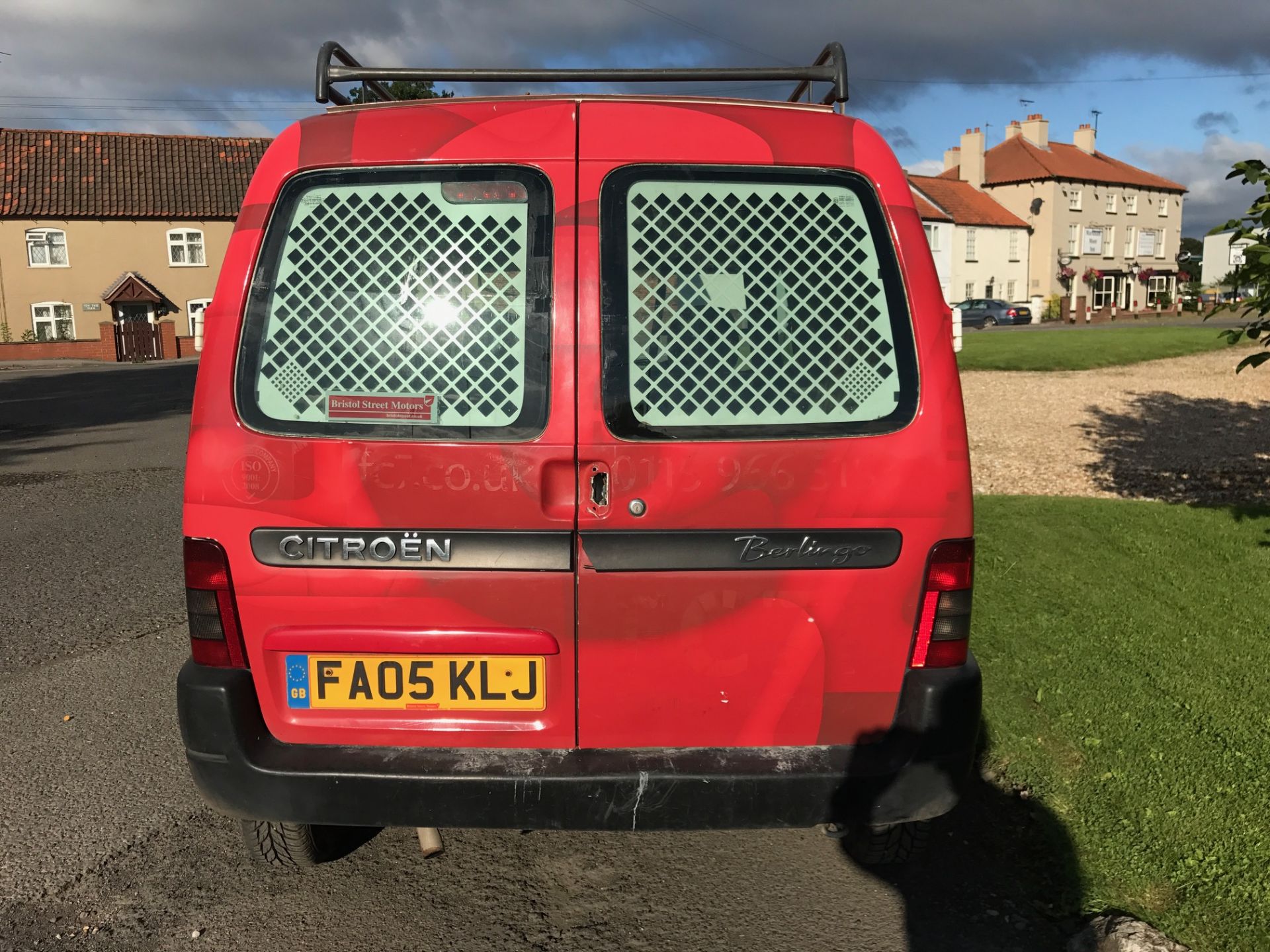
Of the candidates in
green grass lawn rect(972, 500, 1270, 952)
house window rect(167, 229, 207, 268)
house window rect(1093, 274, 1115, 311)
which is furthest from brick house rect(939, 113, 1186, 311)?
green grass lawn rect(972, 500, 1270, 952)

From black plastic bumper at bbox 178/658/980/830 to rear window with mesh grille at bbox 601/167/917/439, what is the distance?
0.75m

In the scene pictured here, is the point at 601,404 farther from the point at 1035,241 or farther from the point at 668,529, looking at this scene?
the point at 1035,241

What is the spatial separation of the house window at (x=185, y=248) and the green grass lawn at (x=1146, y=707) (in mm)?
44352

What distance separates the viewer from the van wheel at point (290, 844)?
122 inches

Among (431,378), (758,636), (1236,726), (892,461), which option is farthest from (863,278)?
(1236,726)

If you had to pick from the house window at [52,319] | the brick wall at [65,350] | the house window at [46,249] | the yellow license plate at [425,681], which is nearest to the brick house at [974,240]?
the brick wall at [65,350]

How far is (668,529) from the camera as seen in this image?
8.25 ft

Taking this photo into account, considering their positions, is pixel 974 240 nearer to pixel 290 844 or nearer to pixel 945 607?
pixel 945 607

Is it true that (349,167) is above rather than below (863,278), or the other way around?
above

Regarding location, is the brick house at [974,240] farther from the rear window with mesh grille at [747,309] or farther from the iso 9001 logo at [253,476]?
the iso 9001 logo at [253,476]

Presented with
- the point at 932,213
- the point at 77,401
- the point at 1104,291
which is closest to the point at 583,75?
the point at 77,401

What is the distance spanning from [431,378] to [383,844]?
171 cm

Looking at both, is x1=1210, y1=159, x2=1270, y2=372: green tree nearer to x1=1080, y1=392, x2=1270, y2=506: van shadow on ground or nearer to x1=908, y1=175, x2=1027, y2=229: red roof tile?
x1=1080, y1=392, x2=1270, y2=506: van shadow on ground

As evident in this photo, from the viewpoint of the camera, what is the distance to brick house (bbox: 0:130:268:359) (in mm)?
42875
